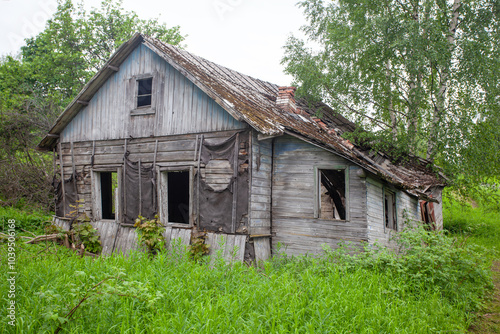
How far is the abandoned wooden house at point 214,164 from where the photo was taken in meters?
9.00

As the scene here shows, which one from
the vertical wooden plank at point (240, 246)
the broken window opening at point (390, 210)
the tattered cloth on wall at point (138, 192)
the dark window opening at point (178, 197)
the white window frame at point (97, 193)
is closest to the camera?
the vertical wooden plank at point (240, 246)

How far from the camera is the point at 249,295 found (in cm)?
534

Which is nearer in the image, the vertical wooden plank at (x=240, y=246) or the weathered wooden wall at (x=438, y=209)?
the vertical wooden plank at (x=240, y=246)

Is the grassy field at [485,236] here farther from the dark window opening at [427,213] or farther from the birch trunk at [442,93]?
the birch trunk at [442,93]

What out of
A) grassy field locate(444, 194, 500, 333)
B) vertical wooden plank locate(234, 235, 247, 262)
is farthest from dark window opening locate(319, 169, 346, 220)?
grassy field locate(444, 194, 500, 333)

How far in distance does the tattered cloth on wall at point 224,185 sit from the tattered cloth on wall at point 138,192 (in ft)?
5.22

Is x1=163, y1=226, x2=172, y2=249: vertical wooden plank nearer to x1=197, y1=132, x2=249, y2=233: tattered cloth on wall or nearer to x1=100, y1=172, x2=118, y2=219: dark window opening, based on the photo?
Answer: x1=197, y1=132, x2=249, y2=233: tattered cloth on wall

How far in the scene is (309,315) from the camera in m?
5.09

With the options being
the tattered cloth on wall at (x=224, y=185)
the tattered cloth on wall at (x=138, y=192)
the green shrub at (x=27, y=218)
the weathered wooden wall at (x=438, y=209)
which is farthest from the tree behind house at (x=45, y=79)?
the weathered wooden wall at (x=438, y=209)

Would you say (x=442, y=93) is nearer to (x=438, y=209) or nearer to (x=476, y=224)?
(x=438, y=209)

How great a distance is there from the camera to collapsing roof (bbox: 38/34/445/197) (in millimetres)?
8867

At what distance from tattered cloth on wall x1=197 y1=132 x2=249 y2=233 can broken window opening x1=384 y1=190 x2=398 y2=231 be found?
174 inches

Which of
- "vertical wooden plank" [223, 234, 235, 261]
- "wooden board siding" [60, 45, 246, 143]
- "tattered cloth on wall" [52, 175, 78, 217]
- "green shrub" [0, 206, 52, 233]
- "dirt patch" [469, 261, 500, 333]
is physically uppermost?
"wooden board siding" [60, 45, 246, 143]

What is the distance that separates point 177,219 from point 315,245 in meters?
5.81
